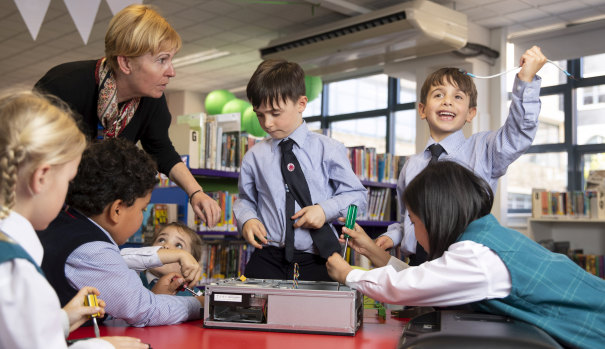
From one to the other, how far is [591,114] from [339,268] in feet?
21.2

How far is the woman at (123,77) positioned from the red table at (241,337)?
0.57m

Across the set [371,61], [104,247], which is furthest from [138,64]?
[371,61]

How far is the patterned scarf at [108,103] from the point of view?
1734 mm

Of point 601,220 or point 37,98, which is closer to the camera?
point 37,98

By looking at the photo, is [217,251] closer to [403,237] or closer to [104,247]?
[403,237]

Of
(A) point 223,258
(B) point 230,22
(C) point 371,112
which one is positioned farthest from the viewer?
(C) point 371,112

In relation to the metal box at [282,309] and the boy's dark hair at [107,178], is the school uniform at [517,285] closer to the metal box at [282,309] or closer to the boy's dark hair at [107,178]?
the metal box at [282,309]

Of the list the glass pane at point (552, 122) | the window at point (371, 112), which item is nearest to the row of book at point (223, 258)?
the window at point (371, 112)

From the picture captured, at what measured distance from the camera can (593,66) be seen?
6.85 m

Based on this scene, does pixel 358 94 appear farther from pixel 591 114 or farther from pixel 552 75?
pixel 591 114

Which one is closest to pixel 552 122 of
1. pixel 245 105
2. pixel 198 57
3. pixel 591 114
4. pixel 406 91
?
pixel 591 114

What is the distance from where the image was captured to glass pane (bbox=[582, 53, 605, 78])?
678cm

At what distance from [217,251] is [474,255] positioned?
3242mm

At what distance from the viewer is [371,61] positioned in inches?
266
